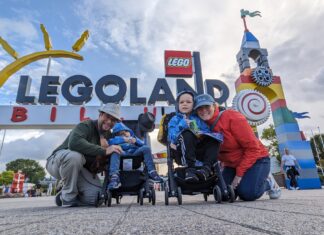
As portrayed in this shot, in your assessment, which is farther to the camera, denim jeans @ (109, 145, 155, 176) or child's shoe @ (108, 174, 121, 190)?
denim jeans @ (109, 145, 155, 176)

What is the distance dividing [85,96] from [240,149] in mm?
9757

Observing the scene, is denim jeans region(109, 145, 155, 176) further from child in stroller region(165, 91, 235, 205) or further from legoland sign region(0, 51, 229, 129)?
legoland sign region(0, 51, 229, 129)

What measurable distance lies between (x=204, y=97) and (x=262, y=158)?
859mm

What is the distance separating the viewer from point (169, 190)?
221 cm

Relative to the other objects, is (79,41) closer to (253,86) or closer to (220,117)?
(253,86)

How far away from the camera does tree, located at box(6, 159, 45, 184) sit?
55.8 metres

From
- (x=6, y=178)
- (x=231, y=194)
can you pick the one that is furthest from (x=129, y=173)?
(x=6, y=178)

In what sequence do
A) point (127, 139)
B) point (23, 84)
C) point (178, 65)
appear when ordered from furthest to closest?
1. point (178, 65)
2. point (23, 84)
3. point (127, 139)

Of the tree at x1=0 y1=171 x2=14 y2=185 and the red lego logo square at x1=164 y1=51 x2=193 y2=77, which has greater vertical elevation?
the red lego logo square at x1=164 y1=51 x2=193 y2=77

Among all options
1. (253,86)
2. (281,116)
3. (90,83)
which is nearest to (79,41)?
(90,83)

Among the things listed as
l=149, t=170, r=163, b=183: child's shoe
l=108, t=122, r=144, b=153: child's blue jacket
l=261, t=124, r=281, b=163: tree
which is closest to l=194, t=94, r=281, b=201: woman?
l=149, t=170, r=163, b=183: child's shoe

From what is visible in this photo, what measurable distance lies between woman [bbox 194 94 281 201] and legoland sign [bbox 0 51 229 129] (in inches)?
318

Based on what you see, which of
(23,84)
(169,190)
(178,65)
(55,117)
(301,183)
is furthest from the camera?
(178,65)

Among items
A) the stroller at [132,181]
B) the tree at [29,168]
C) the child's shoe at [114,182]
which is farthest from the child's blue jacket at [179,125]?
the tree at [29,168]
